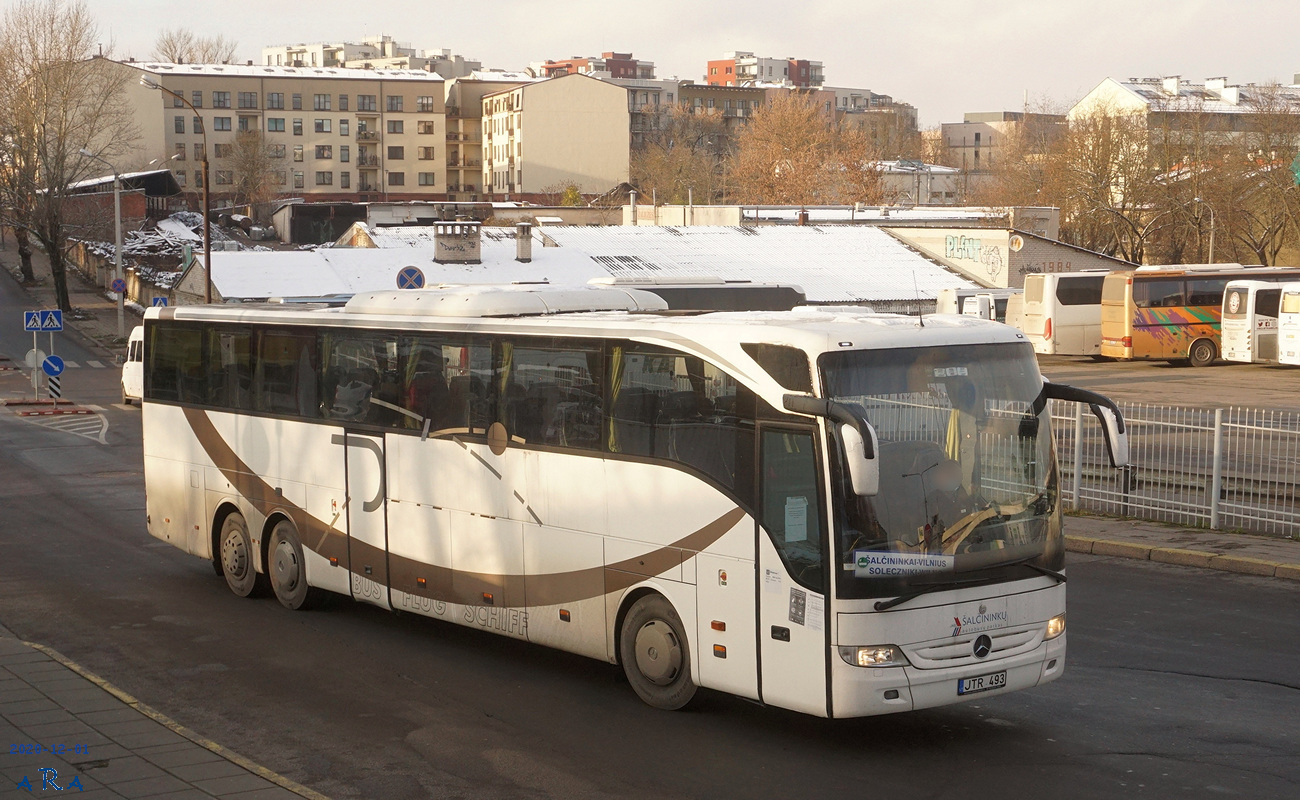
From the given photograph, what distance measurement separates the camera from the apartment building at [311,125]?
378 ft

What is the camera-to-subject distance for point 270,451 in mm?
13664

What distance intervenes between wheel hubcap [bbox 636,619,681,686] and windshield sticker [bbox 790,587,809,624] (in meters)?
1.26

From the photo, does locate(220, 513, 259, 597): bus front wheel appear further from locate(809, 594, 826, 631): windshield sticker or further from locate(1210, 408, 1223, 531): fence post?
locate(1210, 408, 1223, 531): fence post

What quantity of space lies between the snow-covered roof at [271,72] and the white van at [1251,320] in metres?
95.2

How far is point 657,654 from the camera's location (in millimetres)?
9578

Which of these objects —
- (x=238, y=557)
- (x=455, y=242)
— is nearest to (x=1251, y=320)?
(x=455, y=242)

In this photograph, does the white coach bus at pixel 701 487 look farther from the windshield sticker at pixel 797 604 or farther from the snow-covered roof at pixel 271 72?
the snow-covered roof at pixel 271 72

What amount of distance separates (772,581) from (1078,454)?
11.4 metres

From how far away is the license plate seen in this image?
8.43 metres

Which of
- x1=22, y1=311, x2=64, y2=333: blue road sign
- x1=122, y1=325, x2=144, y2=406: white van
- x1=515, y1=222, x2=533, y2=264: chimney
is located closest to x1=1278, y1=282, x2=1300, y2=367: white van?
x1=515, y1=222, x2=533, y2=264: chimney

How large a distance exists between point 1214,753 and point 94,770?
6875mm

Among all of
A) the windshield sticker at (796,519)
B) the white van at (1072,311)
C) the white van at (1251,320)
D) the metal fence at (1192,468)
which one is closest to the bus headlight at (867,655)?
the windshield sticker at (796,519)

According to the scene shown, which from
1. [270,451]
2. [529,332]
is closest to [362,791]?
[529,332]

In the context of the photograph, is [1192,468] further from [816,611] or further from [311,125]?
[311,125]
